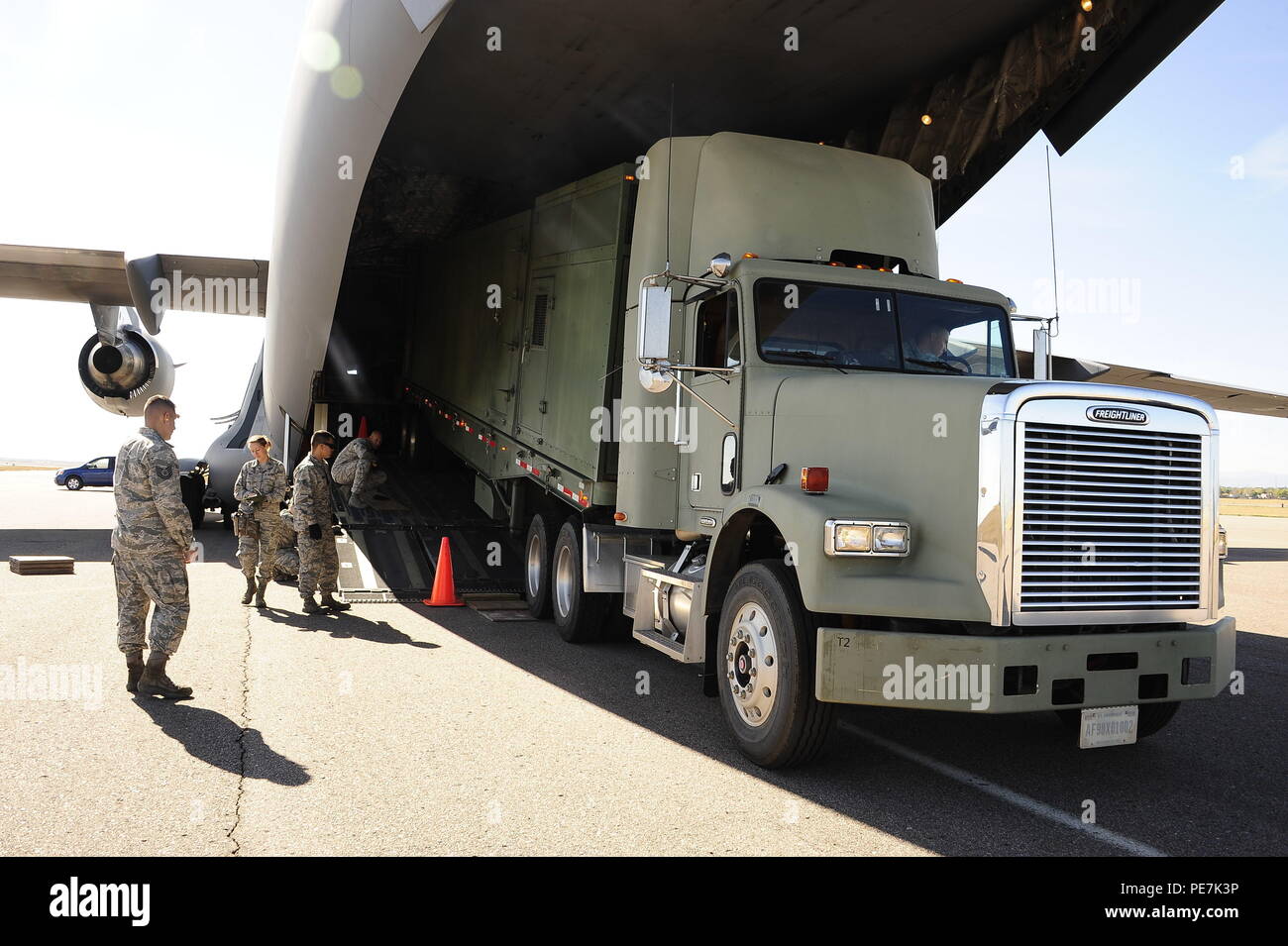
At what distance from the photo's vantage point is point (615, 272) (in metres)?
7.75

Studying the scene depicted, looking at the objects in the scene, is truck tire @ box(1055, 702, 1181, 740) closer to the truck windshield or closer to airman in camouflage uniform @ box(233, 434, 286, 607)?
the truck windshield

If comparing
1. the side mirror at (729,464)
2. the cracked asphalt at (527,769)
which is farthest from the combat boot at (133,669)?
the side mirror at (729,464)

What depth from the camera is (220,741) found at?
5.25 meters

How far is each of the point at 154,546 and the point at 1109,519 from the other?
5434 millimetres

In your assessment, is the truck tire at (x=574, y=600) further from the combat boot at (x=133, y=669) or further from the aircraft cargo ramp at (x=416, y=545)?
the combat boot at (x=133, y=669)

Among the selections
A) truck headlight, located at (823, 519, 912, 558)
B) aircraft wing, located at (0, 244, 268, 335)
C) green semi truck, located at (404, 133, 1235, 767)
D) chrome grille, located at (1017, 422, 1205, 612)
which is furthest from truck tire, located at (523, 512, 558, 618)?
aircraft wing, located at (0, 244, 268, 335)

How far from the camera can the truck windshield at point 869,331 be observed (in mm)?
5891

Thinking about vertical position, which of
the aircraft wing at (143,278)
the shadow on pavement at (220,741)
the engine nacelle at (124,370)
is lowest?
the shadow on pavement at (220,741)

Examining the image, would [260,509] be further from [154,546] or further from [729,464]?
[729,464]

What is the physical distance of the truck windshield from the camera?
5.89 metres

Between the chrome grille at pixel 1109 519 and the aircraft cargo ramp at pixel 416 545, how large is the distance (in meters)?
7.54

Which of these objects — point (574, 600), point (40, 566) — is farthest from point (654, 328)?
point (40, 566)
